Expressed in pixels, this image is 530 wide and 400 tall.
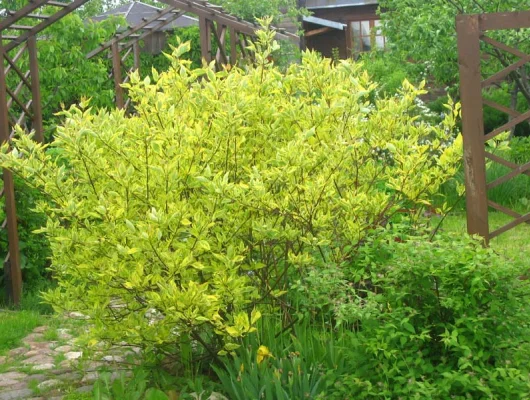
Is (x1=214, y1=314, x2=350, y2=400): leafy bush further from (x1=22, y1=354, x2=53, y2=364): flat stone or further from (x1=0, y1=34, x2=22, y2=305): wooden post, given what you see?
(x1=0, y1=34, x2=22, y2=305): wooden post

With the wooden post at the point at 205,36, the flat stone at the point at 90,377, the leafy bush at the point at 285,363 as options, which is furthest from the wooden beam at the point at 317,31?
the leafy bush at the point at 285,363

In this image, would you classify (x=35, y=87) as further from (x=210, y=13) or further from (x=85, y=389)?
(x=85, y=389)

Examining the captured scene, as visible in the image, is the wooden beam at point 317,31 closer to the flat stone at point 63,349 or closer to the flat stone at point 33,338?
the flat stone at point 33,338

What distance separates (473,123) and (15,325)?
3.67 metres

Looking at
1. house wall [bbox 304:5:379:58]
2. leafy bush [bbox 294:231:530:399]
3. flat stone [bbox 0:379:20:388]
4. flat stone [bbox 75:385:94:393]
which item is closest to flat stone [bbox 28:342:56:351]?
flat stone [bbox 0:379:20:388]

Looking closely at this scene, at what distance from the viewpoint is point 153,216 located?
414 cm

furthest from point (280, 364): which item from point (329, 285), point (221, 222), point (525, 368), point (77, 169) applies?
point (77, 169)

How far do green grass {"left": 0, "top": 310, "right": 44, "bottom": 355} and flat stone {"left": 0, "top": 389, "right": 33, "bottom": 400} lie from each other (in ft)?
3.04

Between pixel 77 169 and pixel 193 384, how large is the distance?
130 cm

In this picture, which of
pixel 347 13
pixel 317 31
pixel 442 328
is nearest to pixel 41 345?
pixel 442 328

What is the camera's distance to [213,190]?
4266mm

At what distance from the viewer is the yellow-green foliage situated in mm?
4387

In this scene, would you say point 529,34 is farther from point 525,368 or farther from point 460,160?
point 525,368

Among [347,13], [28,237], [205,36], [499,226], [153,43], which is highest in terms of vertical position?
[347,13]
